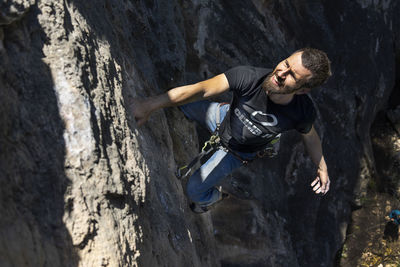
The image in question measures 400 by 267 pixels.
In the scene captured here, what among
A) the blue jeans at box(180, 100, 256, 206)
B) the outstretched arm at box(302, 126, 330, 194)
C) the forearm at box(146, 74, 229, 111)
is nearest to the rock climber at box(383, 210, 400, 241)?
the outstretched arm at box(302, 126, 330, 194)

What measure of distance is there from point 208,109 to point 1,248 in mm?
2203

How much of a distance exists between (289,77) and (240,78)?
0.37 meters

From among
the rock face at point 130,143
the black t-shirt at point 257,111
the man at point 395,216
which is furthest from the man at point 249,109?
the man at point 395,216

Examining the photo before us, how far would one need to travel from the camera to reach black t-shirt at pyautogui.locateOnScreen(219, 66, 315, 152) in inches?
107

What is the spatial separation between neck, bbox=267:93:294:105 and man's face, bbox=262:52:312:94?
7 centimetres

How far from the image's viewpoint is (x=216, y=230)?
14.5 feet

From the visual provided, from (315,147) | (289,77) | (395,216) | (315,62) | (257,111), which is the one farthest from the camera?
(395,216)

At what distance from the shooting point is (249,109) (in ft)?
9.38

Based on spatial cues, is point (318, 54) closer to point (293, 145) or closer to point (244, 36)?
point (244, 36)

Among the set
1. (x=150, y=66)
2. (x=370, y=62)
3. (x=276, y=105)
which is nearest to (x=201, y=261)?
(x=276, y=105)

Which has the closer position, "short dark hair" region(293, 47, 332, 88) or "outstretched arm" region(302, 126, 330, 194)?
"short dark hair" region(293, 47, 332, 88)

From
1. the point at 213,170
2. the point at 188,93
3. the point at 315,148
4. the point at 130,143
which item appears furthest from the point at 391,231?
the point at 130,143

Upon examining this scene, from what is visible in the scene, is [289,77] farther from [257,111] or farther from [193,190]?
[193,190]

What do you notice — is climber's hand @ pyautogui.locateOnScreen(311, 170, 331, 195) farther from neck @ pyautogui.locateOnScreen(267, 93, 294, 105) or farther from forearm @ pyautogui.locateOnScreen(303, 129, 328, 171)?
neck @ pyautogui.locateOnScreen(267, 93, 294, 105)
